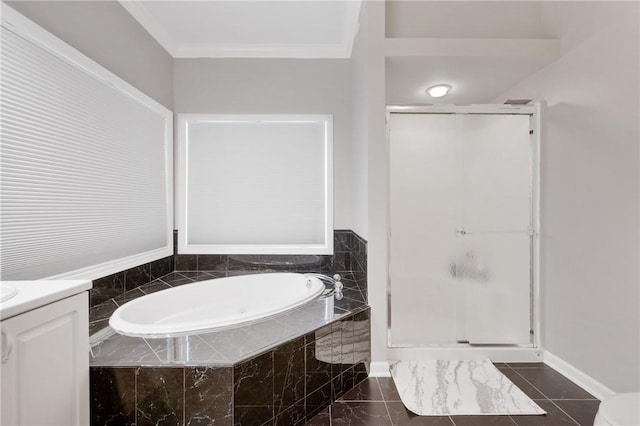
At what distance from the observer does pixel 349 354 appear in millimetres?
1854

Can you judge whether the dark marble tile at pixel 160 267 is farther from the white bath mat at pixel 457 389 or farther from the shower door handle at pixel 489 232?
the shower door handle at pixel 489 232

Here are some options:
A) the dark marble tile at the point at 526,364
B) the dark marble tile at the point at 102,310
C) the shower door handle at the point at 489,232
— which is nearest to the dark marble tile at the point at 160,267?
the dark marble tile at the point at 102,310

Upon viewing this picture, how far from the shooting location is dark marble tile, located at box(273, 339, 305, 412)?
1.43m

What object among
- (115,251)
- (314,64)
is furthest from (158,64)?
(115,251)

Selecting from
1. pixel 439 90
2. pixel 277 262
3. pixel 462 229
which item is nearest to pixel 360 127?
pixel 439 90

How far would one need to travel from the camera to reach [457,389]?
6.18 feet

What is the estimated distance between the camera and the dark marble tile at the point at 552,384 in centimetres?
183

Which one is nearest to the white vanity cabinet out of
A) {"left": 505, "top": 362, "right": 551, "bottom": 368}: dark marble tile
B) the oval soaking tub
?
the oval soaking tub

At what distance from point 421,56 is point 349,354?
2100mm

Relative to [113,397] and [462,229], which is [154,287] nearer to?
[113,397]

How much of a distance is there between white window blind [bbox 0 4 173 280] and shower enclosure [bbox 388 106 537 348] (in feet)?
6.81

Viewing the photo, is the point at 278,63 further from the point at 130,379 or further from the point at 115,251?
the point at 130,379

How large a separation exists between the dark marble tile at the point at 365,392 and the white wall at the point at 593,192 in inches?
53.8

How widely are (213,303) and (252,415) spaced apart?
133 centimetres
